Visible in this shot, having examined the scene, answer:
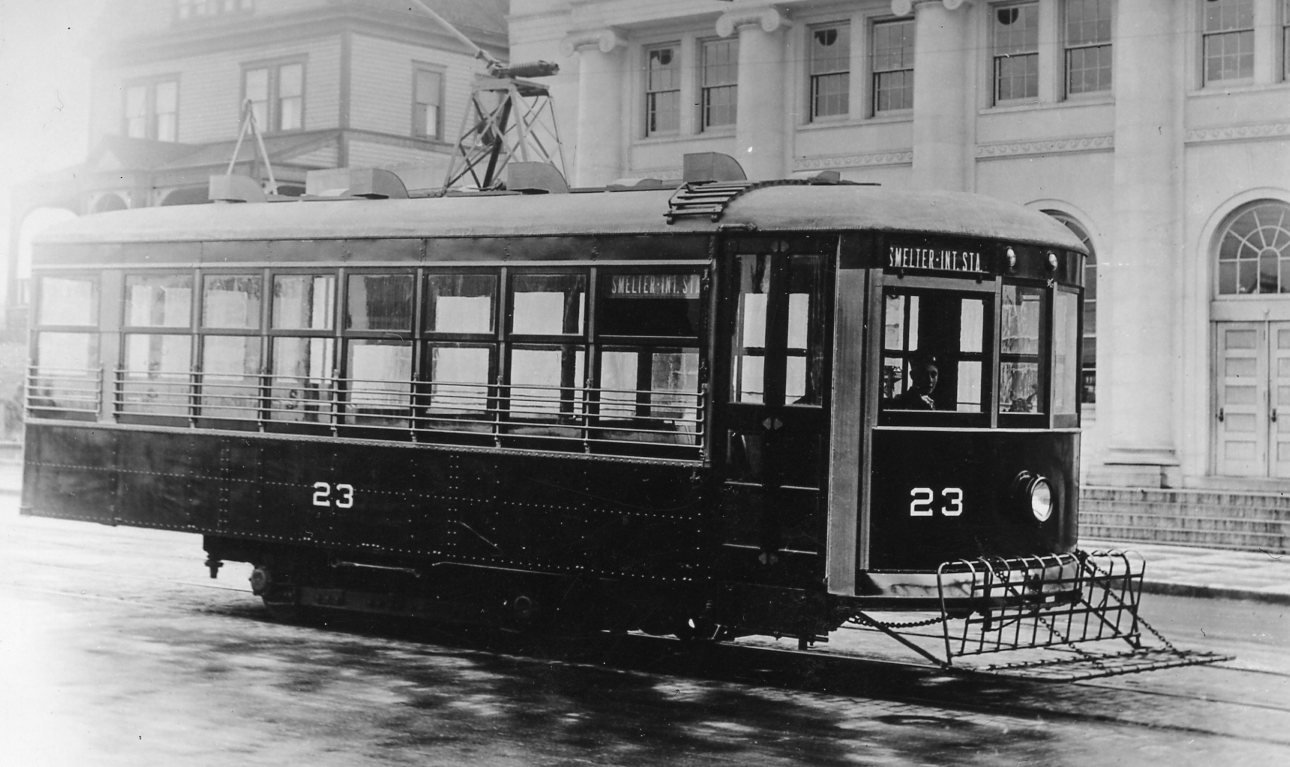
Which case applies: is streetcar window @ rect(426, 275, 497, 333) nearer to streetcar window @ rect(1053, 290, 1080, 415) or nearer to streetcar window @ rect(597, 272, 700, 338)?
streetcar window @ rect(597, 272, 700, 338)

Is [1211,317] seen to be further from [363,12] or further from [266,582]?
[363,12]

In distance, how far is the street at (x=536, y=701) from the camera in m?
8.27

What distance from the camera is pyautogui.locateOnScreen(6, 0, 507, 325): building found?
4031 cm

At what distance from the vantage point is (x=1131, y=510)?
76.8 ft

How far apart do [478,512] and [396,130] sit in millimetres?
30952

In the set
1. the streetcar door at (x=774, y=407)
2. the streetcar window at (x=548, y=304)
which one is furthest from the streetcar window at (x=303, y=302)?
the streetcar door at (x=774, y=407)

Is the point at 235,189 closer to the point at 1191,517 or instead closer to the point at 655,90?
the point at 1191,517

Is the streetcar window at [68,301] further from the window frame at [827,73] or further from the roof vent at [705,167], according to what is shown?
the window frame at [827,73]

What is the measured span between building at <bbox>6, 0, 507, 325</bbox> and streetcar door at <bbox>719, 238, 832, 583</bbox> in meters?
27.4

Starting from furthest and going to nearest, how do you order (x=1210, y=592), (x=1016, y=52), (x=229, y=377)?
(x=1016, y=52) < (x=1210, y=592) < (x=229, y=377)

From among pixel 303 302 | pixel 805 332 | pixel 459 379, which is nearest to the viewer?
pixel 805 332

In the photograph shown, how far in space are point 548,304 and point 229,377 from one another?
324 cm

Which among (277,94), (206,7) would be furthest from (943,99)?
(206,7)

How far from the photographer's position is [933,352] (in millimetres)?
10570
